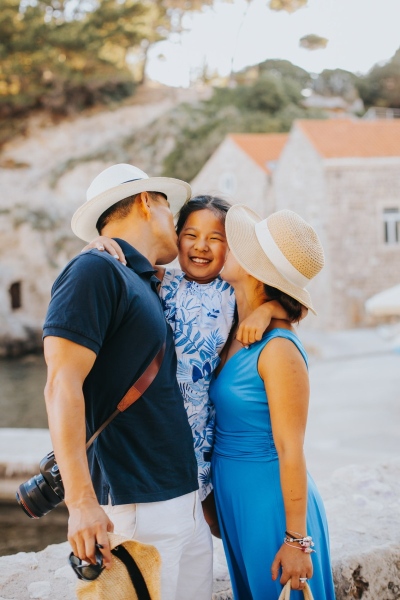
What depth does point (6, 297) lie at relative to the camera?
21.5m

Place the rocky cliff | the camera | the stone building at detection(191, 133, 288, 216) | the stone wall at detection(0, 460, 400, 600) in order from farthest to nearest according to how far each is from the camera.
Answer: the stone building at detection(191, 133, 288, 216) → the rocky cliff → the stone wall at detection(0, 460, 400, 600) → the camera

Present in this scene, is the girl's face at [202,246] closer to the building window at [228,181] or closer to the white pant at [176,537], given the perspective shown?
the white pant at [176,537]

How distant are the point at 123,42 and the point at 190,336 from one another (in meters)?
34.6

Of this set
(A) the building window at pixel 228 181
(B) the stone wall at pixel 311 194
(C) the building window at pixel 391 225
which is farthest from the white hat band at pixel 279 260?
(A) the building window at pixel 228 181

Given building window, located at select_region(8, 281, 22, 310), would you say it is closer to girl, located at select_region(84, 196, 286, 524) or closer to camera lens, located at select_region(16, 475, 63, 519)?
girl, located at select_region(84, 196, 286, 524)

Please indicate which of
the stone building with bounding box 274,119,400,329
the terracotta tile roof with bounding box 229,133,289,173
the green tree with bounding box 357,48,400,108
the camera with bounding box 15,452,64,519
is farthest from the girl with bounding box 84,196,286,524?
the green tree with bounding box 357,48,400,108

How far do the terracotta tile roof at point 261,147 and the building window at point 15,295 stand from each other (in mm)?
9368

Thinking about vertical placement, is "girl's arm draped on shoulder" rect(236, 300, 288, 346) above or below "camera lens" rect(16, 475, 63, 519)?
above

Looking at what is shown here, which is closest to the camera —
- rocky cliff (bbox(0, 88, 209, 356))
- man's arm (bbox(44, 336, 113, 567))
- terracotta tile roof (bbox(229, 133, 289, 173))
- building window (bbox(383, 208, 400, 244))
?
man's arm (bbox(44, 336, 113, 567))

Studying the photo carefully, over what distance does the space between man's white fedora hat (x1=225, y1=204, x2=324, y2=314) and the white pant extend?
696 mm

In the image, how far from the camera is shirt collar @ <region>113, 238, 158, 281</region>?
1771mm

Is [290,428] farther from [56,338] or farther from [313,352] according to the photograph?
[313,352]

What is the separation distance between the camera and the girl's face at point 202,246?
217 centimetres

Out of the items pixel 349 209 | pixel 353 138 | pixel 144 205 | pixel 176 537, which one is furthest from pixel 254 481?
pixel 353 138
